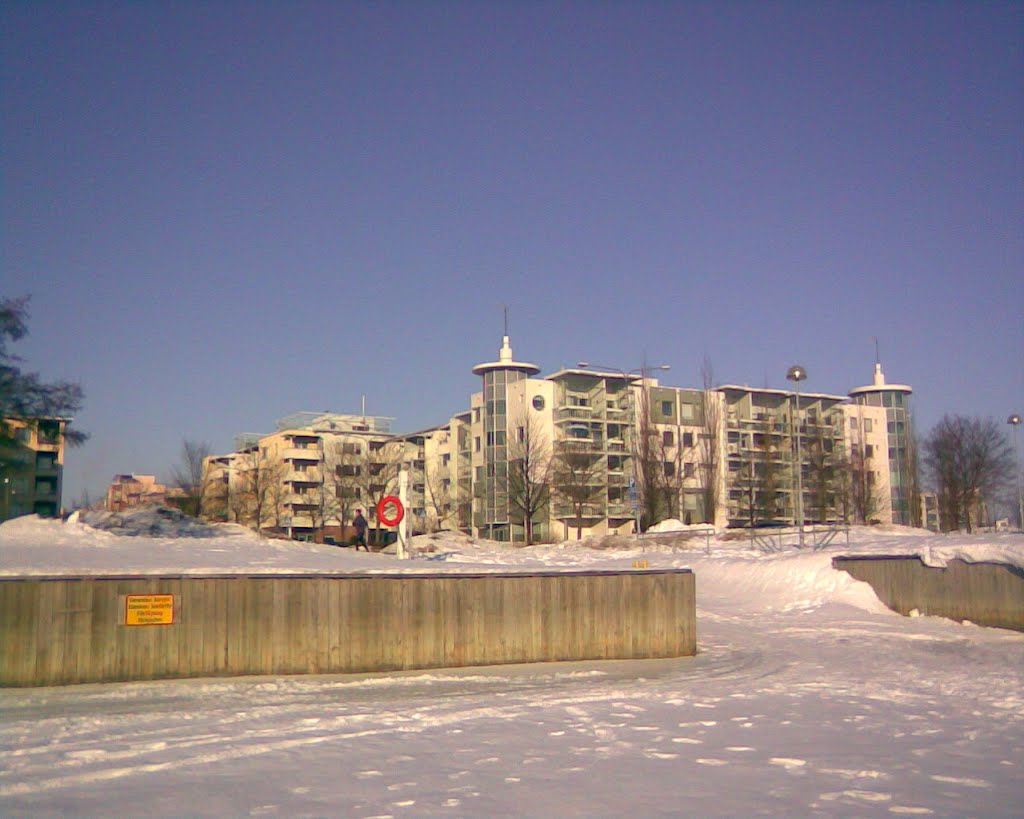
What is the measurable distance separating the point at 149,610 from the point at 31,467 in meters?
16.4

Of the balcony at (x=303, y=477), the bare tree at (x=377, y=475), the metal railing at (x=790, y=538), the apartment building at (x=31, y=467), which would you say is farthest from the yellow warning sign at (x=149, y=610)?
the balcony at (x=303, y=477)

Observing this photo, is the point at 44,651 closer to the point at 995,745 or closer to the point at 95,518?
the point at 995,745

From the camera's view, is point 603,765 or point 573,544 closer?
point 603,765

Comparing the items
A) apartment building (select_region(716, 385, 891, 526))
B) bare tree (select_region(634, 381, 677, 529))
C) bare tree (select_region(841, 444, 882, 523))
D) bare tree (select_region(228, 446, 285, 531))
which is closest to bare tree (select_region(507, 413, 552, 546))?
bare tree (select_region(634, 381, 677, 529))

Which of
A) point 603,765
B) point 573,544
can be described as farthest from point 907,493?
point 603,765

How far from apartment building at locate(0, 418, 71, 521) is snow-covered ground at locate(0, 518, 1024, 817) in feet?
47.4

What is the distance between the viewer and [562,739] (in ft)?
36.8

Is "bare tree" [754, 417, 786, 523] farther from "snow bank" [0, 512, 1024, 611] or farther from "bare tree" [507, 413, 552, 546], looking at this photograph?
"snow bank" [0, 512, 1024, 611]

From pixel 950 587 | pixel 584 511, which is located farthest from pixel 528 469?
pixel 950 587

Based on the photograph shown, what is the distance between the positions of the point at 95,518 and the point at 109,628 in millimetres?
29412

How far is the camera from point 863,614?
25953 millimetres

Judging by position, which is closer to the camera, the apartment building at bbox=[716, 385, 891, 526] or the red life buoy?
the red life buoy

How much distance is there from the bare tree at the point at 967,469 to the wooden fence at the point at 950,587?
3621cm

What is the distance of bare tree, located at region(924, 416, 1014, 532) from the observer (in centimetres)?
6056
